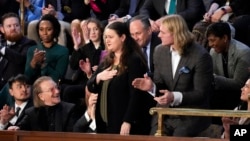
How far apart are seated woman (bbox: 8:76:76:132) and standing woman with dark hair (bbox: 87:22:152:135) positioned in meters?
0.71

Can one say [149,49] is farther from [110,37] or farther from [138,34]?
[110,37]

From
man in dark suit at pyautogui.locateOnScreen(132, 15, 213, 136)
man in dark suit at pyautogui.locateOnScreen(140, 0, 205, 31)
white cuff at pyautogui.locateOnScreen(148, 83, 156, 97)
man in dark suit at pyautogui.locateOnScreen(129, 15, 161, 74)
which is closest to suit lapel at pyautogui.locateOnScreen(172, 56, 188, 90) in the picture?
man in dark suit at pyautogui.locateOnScreen(132, 15, 213, 136)

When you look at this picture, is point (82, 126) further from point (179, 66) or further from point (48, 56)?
point (48, 56)

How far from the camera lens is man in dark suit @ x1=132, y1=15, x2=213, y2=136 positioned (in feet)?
25.8

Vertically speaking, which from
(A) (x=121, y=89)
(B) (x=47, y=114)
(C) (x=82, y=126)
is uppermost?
(A) (x=121, y=89)

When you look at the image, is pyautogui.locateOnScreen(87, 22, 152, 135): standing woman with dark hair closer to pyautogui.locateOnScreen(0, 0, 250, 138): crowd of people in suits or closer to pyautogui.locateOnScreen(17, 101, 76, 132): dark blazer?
pyautogui.locateOnScreen(0, 0, 250, 138): crowd of people in suits

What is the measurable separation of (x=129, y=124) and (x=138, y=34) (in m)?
1.41

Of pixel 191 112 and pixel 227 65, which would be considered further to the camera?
pixel 227 65

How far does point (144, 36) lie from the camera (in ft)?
29.9

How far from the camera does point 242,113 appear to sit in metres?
7.11

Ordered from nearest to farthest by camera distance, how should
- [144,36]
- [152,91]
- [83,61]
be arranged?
1. [152,91]
2. [144,36]
3. [83,61]

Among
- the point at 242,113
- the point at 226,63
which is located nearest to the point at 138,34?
the point at 226,63

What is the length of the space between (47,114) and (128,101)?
1.07 m

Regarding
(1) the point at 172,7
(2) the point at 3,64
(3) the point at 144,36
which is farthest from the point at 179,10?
(2) the point at 3,64
